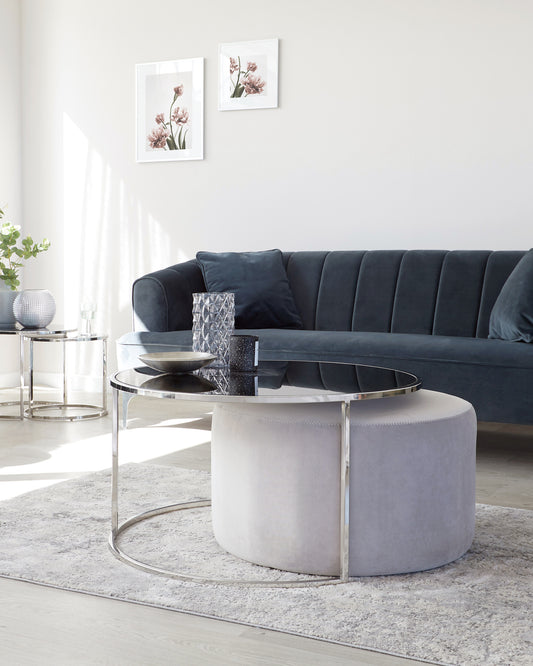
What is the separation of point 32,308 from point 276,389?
2634 mm

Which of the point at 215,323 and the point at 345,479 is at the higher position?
the point at 215,323

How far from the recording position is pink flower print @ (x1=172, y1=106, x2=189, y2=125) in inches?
199

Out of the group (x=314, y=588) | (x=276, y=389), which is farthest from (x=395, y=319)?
(x=314, y=588)

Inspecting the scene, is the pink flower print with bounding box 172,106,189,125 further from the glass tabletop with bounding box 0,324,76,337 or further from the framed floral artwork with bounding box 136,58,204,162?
the glass tabletop with bounding box 0,324,76,337

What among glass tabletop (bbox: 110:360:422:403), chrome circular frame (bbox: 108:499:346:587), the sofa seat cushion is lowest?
chrome circular frame (bbox: 108:499:346:587)

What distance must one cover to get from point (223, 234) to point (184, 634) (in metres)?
3.47

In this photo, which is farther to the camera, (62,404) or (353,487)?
(62,404)

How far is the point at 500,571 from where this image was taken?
2135 mm

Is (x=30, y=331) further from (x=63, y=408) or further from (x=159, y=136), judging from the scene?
(x=159, y=136)

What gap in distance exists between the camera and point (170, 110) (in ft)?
16.8

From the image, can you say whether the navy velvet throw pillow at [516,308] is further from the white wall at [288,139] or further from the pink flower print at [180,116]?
the pink flower print at [180,116]

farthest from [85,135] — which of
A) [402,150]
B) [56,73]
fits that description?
[402,150]

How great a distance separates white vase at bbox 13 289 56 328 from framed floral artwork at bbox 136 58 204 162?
124 centimetres

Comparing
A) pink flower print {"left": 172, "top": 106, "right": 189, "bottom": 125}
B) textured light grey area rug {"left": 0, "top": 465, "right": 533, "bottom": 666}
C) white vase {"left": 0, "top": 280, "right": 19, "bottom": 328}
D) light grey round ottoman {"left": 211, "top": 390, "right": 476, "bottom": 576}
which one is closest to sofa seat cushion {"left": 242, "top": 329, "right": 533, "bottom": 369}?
textured light grey area rug {"left": 0, "top": 465, "right": 533, "bottom": 666}
